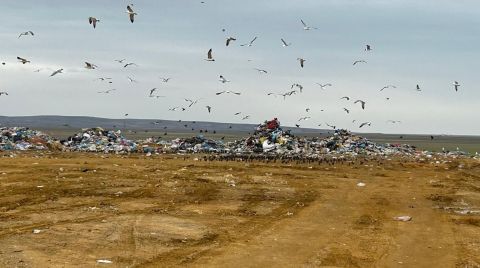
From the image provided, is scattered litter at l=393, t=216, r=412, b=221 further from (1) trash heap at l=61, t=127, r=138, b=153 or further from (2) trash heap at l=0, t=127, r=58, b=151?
(2) trash heap at l=0, t=127, r=58, b=151

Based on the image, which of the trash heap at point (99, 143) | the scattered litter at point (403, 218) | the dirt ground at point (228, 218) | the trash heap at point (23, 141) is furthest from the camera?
the trash heap at point (99, 143)

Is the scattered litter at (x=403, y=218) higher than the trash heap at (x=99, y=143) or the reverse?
the reverse

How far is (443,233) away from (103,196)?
9.67 metres

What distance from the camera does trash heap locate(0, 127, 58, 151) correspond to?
3759 cm

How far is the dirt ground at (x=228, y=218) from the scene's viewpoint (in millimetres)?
10219

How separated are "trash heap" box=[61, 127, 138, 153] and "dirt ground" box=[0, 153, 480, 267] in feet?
41.4

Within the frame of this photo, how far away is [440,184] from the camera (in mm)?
23562

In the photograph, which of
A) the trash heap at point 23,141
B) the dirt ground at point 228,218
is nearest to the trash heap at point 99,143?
the trash heap at point 23,141

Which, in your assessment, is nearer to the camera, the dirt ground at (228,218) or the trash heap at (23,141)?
the dirt ground at (228,218)

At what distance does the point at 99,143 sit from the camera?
4128 cm

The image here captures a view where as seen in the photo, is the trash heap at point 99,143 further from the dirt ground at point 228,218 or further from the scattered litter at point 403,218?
the scattered litter at point 403,218

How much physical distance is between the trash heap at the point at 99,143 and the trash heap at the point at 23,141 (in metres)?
1.35

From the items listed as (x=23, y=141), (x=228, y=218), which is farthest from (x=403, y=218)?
(x=23, y=141)

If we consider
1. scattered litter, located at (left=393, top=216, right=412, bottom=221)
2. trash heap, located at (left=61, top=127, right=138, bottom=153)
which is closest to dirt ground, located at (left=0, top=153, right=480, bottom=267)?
scattered litter, located at (left=393, top=216, right=412, bottom=221)
